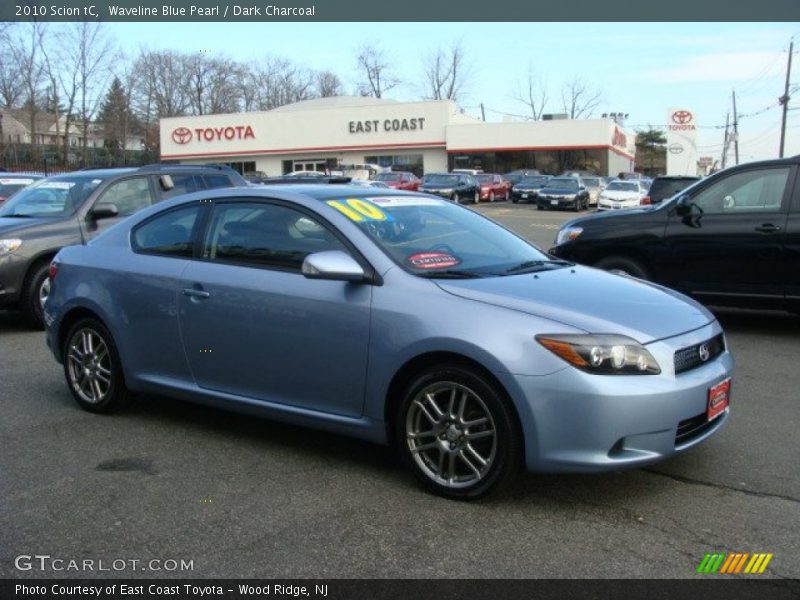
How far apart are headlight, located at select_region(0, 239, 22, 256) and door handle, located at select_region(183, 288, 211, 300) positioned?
452 centimetres

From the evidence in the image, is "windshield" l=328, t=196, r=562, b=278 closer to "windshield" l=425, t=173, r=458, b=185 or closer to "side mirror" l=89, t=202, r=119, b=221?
"side mirror" l=89, t=202, r=119, b=221

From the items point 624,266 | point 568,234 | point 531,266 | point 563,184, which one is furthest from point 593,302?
point 563,184

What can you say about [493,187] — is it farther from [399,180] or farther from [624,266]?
[624,266]

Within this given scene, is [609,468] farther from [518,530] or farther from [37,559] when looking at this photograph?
[37,559]

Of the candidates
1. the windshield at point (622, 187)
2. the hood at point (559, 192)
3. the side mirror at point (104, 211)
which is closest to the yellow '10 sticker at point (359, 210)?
the side mirror at point (104, 211)

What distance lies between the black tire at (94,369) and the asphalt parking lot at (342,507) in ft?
0.49

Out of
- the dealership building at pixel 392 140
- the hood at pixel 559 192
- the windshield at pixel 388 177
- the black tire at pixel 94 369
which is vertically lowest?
the black tire at pixel 94 369

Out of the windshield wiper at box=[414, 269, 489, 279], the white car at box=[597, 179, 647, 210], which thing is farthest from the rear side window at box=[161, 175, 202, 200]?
the white car at box=[597, 179, 647, 210]

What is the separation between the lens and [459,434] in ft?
13.0

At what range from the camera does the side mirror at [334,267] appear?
13.8ft

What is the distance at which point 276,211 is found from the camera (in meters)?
4.80

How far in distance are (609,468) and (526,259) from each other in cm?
165

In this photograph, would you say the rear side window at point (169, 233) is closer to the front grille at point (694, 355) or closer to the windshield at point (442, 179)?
the front grille at point (694, 355)
